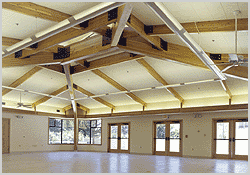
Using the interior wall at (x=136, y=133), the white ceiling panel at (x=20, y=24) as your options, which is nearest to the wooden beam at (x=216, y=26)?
the white ceiling panel at (x=20, y=24)

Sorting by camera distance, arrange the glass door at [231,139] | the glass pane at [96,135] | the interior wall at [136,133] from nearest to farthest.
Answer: the glass door at [231,139] → the interior wall at [136,133] → the glass pane at [96,135]

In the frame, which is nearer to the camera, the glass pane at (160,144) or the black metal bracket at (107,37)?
the black metal bracket at (107,37)

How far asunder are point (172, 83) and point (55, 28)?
24.1 ft

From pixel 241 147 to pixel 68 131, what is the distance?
11.4m

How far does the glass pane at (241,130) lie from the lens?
12.7 metres

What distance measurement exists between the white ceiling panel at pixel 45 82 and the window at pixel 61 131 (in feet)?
11.7

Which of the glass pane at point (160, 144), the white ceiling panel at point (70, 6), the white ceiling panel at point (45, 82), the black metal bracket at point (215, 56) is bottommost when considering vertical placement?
the glass pane at point (160, 144)

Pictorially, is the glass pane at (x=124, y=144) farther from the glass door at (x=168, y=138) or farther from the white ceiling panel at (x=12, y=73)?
the white ceiling panel at (x=12, y=73)

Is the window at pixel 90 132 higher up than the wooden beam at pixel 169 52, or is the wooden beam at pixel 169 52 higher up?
the wooden beam at pixel 169 52

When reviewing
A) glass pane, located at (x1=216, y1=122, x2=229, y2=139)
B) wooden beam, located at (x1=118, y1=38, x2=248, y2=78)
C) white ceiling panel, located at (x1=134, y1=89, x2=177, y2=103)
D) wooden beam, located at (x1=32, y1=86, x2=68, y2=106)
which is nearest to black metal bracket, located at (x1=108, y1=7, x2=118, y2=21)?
wooden beam, located at (x1=118, y1=38, x2=248, y2=78)

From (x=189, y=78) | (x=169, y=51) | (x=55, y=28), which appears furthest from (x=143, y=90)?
Result: (x=55, y=28)

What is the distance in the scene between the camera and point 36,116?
16906 mm

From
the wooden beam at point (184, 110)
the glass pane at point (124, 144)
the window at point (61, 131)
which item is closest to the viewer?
the wooden beam at point (184, 110)

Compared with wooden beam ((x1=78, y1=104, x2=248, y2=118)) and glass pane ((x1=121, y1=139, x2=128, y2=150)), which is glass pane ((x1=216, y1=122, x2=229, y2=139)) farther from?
glass pane ((x1=121, y1=139, x2=128, y2=150))
